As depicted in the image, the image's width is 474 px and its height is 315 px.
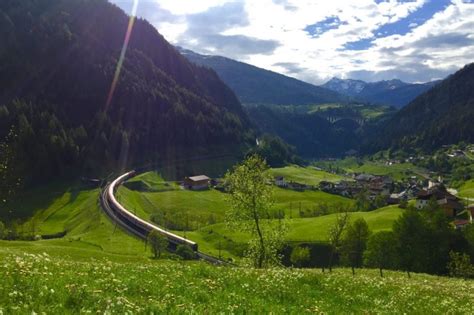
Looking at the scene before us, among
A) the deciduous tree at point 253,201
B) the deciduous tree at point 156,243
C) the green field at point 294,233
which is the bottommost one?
the green field at point 294,233

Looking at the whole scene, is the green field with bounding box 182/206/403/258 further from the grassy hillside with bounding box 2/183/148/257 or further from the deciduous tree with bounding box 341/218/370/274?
the deciduous tree with bounding box 341/218/370/274

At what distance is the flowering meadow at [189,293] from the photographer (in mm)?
12086

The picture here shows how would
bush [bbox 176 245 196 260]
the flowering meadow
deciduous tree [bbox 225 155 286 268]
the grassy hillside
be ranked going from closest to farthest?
1. the flowering meadow
2. deciduous tree [bbox 225 155 286 268]
3. bush [bbox 176 245 196 260]
4. the grassy hillside

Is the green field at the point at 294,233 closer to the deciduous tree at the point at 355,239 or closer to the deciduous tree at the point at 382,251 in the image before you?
the deciduous tree at the point at 355,239

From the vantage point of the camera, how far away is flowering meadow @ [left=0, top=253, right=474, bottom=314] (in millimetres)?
12086

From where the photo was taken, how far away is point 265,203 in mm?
58281

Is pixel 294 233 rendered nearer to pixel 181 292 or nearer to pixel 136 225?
pixel 136 225

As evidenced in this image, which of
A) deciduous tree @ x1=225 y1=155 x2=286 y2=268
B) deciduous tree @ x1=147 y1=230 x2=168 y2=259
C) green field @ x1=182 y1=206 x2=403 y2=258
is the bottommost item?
green field @ x1=182 y1=206 x2=403 y2=258

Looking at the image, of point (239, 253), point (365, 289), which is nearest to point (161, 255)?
point (239, 253)

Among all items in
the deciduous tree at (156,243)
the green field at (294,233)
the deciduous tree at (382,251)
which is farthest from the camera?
the green field at (294,233)

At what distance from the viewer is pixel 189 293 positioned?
639 inches

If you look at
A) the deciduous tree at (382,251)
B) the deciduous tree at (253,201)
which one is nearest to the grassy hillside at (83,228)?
the deciduous tree at (253,201)

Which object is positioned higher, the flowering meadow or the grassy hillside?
the flowering meadow

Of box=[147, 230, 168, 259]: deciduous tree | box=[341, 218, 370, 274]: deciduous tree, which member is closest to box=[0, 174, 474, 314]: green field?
box=[341, 218, 370, 274]: deciduous tree
